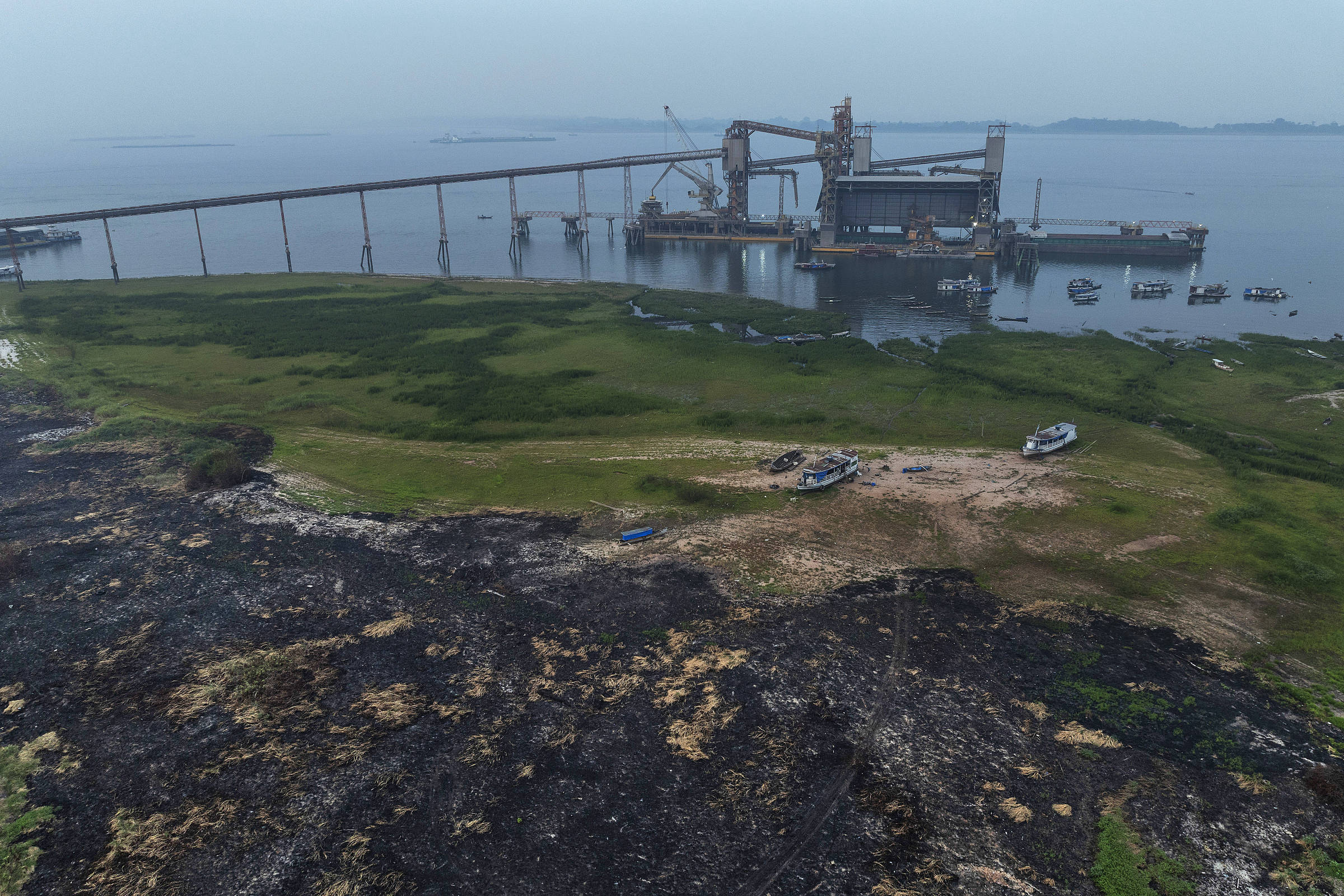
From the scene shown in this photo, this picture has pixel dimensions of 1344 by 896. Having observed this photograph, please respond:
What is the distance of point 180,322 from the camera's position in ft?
332

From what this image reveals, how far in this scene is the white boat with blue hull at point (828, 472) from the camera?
48.6 meters

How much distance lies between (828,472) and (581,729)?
2521 centimetres

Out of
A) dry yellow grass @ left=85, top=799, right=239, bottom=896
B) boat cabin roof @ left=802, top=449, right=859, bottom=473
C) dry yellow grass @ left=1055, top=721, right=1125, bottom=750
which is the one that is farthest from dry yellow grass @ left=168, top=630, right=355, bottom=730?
dry yellow grass @ left=1055, top=721, right=1125, bottom=750

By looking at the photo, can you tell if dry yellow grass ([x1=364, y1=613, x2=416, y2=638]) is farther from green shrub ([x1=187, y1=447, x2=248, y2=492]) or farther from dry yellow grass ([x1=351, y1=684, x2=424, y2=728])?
green shrub ([x1=187, y1=447, x2=248, y2=492])

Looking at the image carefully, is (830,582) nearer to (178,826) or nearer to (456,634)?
(456,634)

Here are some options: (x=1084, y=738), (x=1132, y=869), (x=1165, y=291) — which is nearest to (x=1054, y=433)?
(x=1084, y=738)

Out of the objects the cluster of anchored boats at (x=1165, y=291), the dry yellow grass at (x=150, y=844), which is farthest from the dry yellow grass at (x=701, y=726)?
the cluster of anchored boats at (x=1165, y=291)

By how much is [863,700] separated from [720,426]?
33001 mm

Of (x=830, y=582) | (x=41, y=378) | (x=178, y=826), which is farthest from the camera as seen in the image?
(x=41, y=378)

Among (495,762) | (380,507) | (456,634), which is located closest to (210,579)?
(380,507)

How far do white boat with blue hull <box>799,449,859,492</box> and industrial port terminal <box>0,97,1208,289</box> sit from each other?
11035 cm

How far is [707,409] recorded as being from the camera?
217 ft

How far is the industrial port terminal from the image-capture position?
148250 mm

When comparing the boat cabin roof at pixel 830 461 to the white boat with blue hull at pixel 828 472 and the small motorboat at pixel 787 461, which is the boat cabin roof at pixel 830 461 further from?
the small motorboat at pixel 787 461
